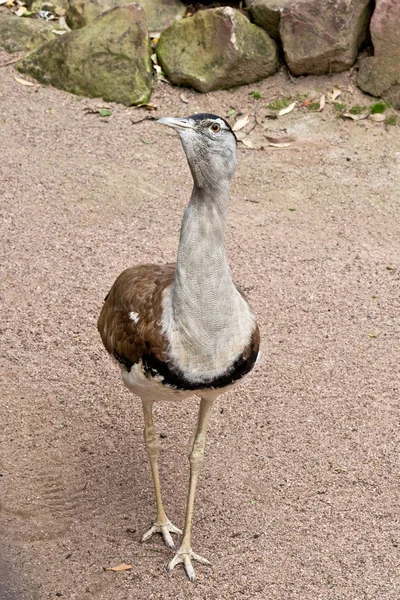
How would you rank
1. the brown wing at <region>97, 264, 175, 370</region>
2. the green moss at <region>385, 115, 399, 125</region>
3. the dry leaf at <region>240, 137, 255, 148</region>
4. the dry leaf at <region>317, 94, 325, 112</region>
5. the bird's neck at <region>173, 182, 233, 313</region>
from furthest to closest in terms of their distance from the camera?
the dry leaf at <region>317, 94, 325, 112</region>
the green moss at <region>385, 115, 399, 125</region>
the dry leaf at <region>240, 137, 255, 148</region>
the brown wing at <region>97, 264, 175, 370</region>
the bird's neck at <region>173, 182, 233, 313</region>

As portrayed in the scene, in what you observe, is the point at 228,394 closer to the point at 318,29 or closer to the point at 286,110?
the point at 286,110

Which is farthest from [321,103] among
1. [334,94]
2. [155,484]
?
[155,484]

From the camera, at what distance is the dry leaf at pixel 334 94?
26.8ft

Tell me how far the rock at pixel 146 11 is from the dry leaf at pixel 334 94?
1969 mm

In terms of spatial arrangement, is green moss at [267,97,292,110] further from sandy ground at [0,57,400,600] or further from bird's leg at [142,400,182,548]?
bird's leg at [142,400,182,548]

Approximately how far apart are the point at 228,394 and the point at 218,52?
13.9 feet

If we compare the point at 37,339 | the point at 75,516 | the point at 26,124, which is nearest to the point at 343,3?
the point at 26,124

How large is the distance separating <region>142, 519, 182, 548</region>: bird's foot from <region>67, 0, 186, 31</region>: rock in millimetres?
6083

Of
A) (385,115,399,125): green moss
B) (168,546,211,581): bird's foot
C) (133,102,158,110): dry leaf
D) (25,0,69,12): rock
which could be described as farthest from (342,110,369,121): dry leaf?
(168,546,211,581): bird's foot

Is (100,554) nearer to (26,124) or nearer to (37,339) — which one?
(37,339)

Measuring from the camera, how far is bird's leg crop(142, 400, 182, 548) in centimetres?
413

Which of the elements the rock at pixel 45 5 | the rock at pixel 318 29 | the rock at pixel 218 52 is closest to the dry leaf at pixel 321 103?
the rock at pixel 318 29

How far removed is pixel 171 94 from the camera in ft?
27.4

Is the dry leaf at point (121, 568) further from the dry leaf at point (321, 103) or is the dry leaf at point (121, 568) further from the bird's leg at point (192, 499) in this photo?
the dry leaf at point (321, 103)
